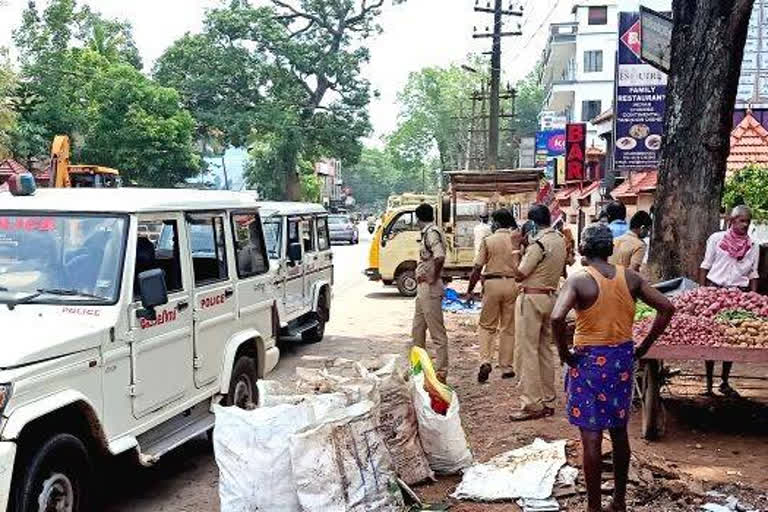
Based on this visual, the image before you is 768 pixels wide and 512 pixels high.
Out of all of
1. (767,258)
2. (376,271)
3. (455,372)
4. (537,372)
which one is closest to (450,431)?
(537,372)

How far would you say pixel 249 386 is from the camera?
7254 millimetres

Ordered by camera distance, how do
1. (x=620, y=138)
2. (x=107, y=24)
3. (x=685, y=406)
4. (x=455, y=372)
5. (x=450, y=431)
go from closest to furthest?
(x=450, y=431) < (x=685, y=406) < (x=455, y=372) < (x=620, y=138) < (x=107, y=24)

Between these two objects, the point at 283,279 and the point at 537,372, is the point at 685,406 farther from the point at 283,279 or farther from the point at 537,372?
the point at 283,279

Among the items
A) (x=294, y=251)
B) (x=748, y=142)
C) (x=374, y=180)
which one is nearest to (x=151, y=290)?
(x=294, y=251)

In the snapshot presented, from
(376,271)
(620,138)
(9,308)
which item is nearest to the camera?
(9,308)

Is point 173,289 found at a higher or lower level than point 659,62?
lower

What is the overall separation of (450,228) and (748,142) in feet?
21.5

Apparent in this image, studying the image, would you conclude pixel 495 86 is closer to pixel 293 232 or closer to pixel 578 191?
pixel 578 191

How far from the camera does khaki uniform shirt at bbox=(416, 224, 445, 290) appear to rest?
329 inches

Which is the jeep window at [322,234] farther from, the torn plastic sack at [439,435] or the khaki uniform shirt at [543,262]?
the torn plastic sack at [439,435]

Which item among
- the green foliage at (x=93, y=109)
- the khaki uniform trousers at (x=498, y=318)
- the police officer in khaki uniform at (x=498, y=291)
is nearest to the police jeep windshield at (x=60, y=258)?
the police officer in khaki uniform at (x=498, y=291)

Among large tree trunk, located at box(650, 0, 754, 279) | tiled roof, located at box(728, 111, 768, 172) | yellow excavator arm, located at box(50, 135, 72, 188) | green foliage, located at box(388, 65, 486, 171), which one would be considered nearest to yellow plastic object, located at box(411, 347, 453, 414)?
large tree trunk, located at box(650, 0, 754, 279)

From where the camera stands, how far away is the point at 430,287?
27.9 feet

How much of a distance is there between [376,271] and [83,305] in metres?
14.4
